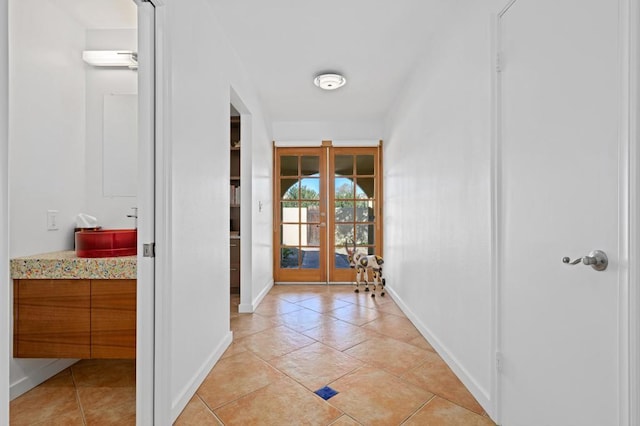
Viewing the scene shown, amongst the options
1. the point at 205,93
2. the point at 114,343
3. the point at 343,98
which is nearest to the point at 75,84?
the point at 205,93

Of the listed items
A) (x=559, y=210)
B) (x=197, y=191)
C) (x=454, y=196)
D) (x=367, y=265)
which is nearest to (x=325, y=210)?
(x=367, y=265)

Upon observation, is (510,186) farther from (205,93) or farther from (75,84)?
(75,84)

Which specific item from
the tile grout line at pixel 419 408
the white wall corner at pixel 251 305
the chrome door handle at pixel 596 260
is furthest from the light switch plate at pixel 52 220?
the chrome door handle at pixel 596 260

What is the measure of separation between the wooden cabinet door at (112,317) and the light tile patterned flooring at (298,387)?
34 centimetres

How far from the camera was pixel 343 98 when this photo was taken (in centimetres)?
430

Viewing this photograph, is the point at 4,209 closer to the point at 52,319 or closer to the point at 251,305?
the point at 52,319

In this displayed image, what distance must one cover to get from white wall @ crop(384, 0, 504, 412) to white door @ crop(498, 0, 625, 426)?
0.16 meters

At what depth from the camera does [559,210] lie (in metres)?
1.30

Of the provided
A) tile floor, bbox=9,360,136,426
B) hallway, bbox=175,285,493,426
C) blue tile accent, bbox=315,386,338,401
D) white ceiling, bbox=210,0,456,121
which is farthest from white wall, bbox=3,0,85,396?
blue tile accent, bbox=315,386,338,401

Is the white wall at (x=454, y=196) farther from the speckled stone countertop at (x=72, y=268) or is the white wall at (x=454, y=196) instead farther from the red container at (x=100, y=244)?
the red container at (x=100, y=244)

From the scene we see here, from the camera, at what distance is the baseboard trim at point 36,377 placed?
1.99 meters

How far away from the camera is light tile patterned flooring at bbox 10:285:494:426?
1805mm

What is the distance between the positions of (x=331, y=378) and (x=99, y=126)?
2.50 meters

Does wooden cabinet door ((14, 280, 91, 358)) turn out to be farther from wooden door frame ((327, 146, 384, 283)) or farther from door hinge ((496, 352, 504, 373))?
wooden door frame ((327, 146, 384, 283))
